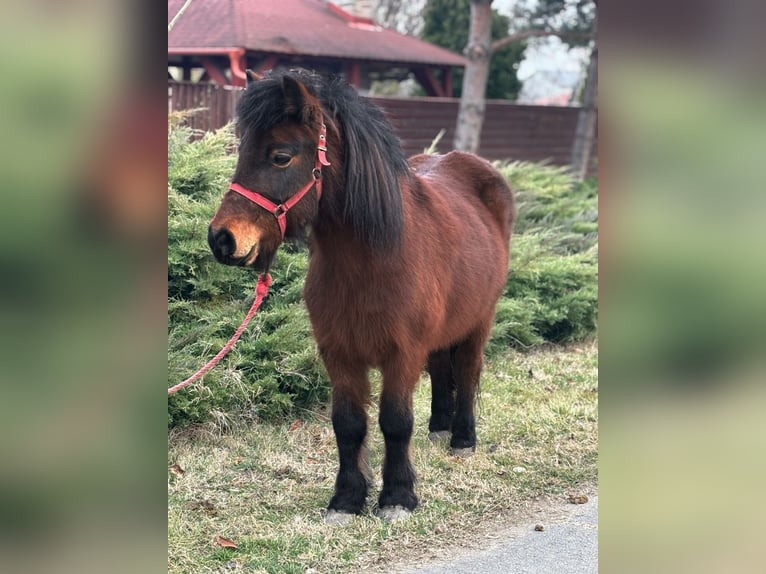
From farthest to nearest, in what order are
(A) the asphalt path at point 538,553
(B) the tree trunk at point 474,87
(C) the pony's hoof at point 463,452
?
(B) the tree trunk at point 474,87, (C) the pony's hoof at point 463,452, (A) the asphalt path at point 538,553

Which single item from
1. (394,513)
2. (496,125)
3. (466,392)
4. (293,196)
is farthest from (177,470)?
(496,125)

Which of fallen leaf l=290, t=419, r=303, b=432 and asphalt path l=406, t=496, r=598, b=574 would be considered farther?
fallen leaf l=290, t=419, r=303, b=432

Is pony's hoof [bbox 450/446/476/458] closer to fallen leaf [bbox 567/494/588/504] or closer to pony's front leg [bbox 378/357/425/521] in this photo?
fallen leaf [bbox 567/494/588/504]

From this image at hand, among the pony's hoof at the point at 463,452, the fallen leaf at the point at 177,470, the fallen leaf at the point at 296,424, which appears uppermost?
the pony's hoof at the point at 463,452

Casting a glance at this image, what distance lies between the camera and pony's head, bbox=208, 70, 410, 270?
323cm

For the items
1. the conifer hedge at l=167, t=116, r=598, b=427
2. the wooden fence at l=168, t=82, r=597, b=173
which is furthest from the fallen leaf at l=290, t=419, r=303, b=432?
the wooden fence at l=168, t=82, r=597, b=173

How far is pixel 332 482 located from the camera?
4.41 meters

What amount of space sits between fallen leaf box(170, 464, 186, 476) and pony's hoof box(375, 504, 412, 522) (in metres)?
1.22

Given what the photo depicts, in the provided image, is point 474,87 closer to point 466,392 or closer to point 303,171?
point 466,392

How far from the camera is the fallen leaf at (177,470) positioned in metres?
4.43

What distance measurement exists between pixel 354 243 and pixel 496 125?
14.1 metres

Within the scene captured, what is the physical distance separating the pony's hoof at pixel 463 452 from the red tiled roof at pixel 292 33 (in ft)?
27.1
